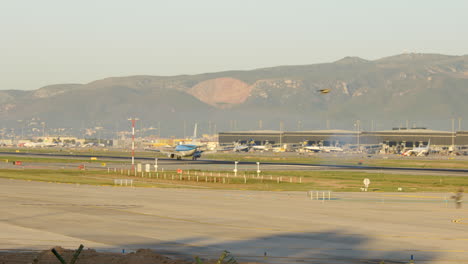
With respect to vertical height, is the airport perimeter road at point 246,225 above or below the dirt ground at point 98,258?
below

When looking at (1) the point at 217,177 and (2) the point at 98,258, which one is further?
(1) the point at 217,177

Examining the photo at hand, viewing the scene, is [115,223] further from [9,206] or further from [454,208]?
[454,208]

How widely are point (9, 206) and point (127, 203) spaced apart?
11407mm

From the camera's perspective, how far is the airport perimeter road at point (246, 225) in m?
41.7

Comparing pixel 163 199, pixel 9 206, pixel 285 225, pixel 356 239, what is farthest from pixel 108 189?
pixel 356 239

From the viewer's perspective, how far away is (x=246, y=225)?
53.6 m

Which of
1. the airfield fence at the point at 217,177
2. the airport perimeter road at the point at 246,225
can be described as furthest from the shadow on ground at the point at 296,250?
the airfield fence at the point at 217,177

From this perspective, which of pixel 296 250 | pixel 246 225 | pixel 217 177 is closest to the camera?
pixel 296 250

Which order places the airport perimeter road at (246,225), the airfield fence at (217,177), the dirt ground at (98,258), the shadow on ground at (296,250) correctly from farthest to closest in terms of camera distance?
the airfield fence at (217,177) < the airport perimeter road at (246,225) < the shadow on ground at (296,250) < the dirt ground at (98,258)

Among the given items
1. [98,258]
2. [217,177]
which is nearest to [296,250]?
[98,258]

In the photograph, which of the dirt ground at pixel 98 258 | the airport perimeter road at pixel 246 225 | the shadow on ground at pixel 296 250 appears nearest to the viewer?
the dirt ground at pixel 98 258

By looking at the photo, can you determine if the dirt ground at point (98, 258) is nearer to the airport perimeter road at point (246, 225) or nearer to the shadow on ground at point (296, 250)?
the shadow on ground at point (296, 250)

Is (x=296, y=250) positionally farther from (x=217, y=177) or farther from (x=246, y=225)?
(x=217, y=177)

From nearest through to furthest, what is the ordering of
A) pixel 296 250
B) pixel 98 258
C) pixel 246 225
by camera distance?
1. pixel 98 258
2. pixel 296 250
3. pixel 246 225
